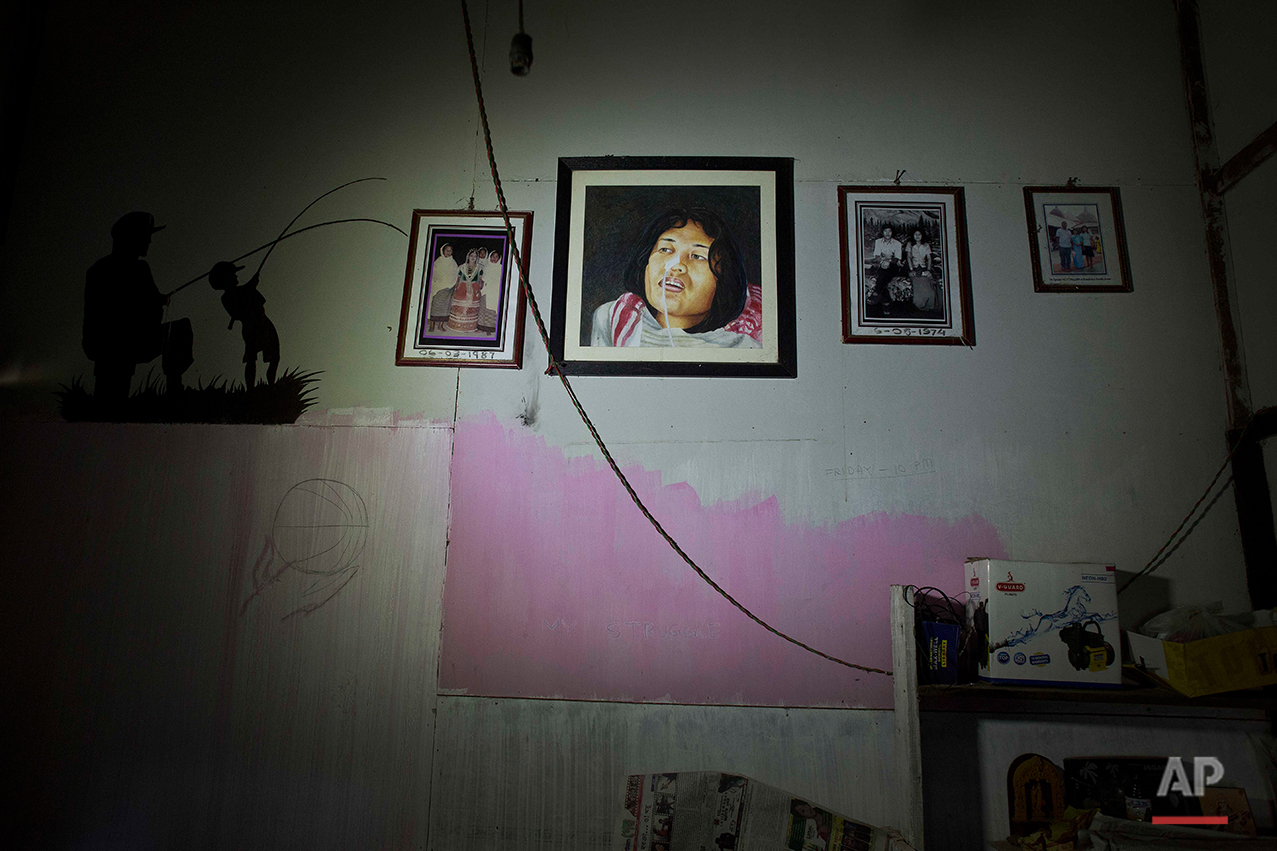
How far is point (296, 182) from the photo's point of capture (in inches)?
94.6

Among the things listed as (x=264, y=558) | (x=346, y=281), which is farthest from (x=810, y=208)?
(x=264, y=558)

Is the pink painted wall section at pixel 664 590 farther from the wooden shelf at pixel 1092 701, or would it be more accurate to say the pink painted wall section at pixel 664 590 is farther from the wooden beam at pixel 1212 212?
the wooden beam at pixel 1212 212

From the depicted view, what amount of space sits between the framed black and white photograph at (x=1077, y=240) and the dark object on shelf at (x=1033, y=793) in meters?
1.43

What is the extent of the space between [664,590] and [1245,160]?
2203 millimetres

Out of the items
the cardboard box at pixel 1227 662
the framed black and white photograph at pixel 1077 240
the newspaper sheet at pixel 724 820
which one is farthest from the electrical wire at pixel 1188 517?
the newspaper sheet at pixel 724 820

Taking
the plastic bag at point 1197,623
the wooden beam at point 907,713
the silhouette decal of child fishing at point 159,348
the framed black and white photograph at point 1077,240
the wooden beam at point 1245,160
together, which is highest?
the wooden beam at point 1245,160

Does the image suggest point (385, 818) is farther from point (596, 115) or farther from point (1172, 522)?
point (1172, 522)

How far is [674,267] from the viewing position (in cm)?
231

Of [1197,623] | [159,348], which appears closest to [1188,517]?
[1197,623]

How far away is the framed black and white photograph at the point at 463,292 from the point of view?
2.27 metres

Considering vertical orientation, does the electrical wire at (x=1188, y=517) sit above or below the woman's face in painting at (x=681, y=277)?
below

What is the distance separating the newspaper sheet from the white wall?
76 millimetres

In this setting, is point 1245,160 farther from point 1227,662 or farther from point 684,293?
point 684,293

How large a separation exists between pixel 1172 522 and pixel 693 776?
1602 millimetres
